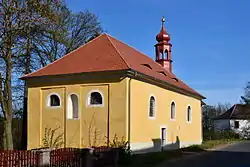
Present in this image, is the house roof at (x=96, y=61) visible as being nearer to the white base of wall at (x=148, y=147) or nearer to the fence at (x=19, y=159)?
the white base of wall at (x=148, y=147)

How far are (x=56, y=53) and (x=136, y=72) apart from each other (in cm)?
1373

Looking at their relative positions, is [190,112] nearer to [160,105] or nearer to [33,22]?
[160,105]

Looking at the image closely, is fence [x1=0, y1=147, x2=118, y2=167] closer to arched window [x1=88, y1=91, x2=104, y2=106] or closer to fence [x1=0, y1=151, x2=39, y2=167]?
fence [x1=0, y1=151, x2=39, y2=167]

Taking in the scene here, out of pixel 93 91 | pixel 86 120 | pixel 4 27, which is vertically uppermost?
pixel 4 27

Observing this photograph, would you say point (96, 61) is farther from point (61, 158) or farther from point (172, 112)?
point (61, 158)

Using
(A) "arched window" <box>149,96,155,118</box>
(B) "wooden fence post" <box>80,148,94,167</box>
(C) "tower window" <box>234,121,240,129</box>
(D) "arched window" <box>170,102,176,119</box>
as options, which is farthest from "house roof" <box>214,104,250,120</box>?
(B) "wooden fence post" <box>80,148,94,167</box>

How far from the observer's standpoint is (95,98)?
26.2 metres

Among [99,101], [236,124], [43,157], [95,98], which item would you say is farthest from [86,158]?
[236,124]

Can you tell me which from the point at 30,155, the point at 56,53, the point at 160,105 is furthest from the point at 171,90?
the point at 30,155

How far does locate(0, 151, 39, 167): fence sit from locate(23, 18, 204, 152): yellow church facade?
30.7 ft

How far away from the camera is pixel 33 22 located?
2238 cm

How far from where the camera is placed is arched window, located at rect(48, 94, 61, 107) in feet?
90.3

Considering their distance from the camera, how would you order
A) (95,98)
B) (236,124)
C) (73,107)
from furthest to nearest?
(236,124)
(73,107)
(95,98)

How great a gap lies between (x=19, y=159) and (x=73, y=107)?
1185 cm
